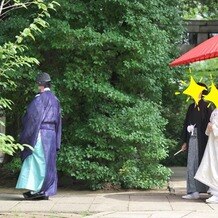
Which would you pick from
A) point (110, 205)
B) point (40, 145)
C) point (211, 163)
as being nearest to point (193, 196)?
point (211, 163)

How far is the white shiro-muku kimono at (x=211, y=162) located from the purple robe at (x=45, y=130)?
2.28 metres

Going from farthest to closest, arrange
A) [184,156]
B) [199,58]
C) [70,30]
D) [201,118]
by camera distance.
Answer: [184,156] → [70,30] → [201,118] → [199,58]

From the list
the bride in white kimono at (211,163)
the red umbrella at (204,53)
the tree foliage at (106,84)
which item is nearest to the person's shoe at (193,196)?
the bride in white kimono at (211,163)

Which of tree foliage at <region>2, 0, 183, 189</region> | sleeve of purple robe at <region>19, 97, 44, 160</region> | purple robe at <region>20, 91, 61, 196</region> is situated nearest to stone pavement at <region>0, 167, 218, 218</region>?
purple robe at <region>20, 91, 61, 196</region>

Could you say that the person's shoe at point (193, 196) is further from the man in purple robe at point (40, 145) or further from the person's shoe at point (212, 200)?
the man in purple robe at point (40, 145)

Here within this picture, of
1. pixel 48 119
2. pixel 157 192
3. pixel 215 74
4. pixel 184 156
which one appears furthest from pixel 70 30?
pixel 184 156

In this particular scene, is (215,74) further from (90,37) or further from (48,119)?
(48,119)

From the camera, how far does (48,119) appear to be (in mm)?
8742

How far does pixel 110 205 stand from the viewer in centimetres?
803

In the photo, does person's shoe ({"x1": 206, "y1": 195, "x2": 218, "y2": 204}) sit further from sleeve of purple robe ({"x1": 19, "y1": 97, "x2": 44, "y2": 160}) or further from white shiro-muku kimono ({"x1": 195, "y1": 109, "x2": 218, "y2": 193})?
sleeve of purple robe ({"x1": 19, "y1": 97, "x2": 44, "y2": 160})

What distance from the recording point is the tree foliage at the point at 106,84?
964 centimetres

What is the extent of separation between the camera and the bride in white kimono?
8.17m

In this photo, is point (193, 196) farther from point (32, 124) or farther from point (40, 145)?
point (32, 124)

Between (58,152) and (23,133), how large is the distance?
1.24 metres
